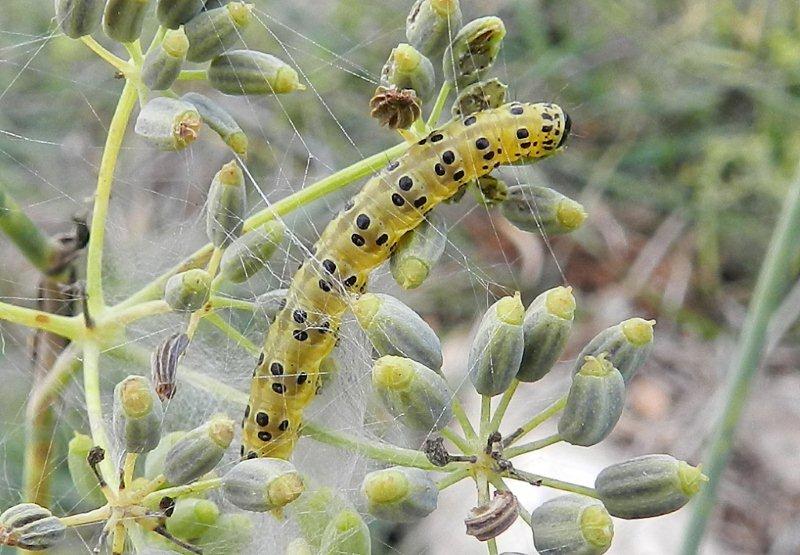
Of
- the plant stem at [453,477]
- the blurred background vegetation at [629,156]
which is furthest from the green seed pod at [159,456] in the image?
the blurred background vegetation at [629,156]

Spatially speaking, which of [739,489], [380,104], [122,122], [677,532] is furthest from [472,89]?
[739,489]

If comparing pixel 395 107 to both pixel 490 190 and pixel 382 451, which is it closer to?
pixel 490 190

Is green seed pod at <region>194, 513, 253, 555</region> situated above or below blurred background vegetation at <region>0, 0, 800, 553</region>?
below

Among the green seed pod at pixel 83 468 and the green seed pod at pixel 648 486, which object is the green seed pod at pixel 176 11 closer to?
the green seed pod at pixel 83 468

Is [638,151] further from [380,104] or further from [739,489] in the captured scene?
[380,104]

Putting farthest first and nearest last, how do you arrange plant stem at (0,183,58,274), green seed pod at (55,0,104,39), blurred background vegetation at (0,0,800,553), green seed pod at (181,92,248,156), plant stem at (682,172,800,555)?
blurred background vegetation at (0,0,800,553) < plant stem at (682,172,800,555) < plant stem at (0,183,58,274) < green seed pod at (181,92,248,156) < green seed pod at (55,0,104,39)

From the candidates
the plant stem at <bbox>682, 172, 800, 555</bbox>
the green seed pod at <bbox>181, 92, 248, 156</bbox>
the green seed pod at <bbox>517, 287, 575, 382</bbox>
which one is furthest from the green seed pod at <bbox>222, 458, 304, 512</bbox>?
the plant stem at <bbox>682, 172, 800, 555</bbox>

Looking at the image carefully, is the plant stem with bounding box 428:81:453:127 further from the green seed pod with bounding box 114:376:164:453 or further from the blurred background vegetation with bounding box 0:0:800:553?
the blurred background vegetation with bounding box 0:0:800:553
